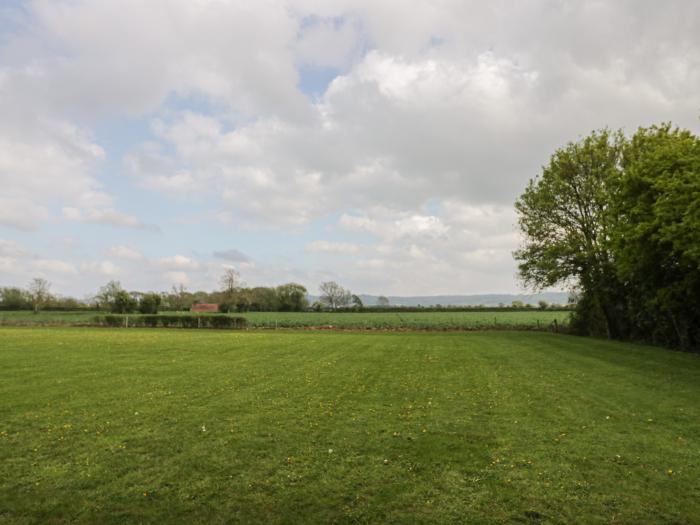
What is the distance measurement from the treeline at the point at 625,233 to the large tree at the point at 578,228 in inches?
3.0

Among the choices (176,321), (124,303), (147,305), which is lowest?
(176,321)

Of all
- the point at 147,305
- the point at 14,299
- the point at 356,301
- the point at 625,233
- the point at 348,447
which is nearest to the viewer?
the point at 348,447

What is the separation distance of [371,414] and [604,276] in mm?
29913

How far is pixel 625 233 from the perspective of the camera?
23.8m

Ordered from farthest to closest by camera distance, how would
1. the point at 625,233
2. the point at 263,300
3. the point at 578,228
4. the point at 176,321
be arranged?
the point at 263,300 → the point at 176,321 → the point at 578,228 → the point at 625,233

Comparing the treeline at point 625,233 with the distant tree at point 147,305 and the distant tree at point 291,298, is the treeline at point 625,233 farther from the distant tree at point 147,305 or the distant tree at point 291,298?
the distant tree at point 291,298

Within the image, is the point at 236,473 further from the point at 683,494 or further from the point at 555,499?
the point at 683,494

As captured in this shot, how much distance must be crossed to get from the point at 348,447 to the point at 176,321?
49.4 meters

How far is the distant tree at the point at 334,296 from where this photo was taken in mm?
124438

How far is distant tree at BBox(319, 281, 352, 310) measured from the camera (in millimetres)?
124438

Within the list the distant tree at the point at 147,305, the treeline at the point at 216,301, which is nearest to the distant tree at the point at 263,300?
the treeline at the point at 216,301

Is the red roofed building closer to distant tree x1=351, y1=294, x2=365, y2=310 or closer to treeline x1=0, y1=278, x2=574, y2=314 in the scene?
treeline x1=0, y1=278, x2=574, y2=314

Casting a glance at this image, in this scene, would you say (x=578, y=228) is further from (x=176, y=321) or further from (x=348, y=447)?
(x=176, y=321)

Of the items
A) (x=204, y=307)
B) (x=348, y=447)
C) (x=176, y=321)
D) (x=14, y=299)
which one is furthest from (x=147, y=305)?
(x=348, y=447)
